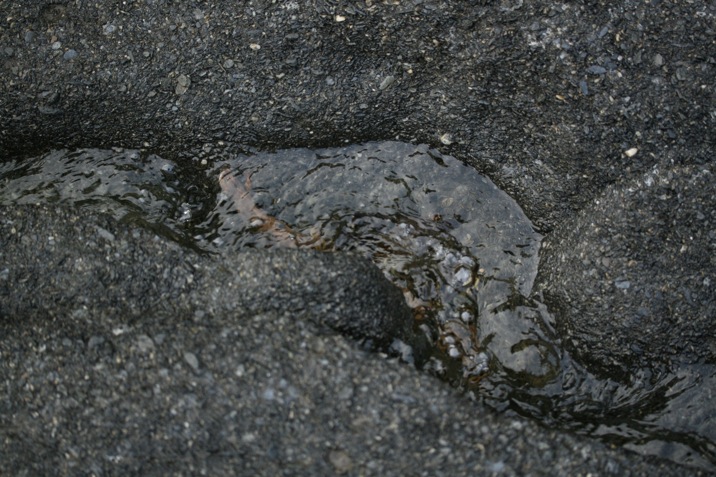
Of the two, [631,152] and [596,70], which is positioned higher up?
[596,70]

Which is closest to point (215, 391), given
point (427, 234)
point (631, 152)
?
point (427, 234)

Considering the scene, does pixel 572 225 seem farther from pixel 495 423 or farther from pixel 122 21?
pixel 122 21

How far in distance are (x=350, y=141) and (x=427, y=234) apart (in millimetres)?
517

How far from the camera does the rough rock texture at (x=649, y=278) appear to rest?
271 centimetres

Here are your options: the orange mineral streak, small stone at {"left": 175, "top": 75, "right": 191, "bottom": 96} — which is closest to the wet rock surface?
small stone at {"left": 175, "top": 75, "right": 191, "bottom": 96}

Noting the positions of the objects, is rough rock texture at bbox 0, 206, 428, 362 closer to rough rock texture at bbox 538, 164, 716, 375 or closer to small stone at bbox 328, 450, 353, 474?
small stone at bbox 328, 450, 353, 474

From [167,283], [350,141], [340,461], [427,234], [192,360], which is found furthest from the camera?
[350,141]

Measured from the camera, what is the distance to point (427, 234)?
118 inches

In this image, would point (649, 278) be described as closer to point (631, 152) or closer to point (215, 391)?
point (631, 152)

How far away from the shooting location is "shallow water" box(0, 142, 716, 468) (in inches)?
107

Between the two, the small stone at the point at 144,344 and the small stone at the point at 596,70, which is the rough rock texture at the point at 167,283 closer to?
the small stone at the point at 144,344

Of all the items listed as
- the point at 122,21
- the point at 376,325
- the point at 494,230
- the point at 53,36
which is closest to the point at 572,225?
the point at 494,230

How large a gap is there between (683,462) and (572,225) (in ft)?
3.04

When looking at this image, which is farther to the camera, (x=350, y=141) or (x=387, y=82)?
(x=350, y=141)
